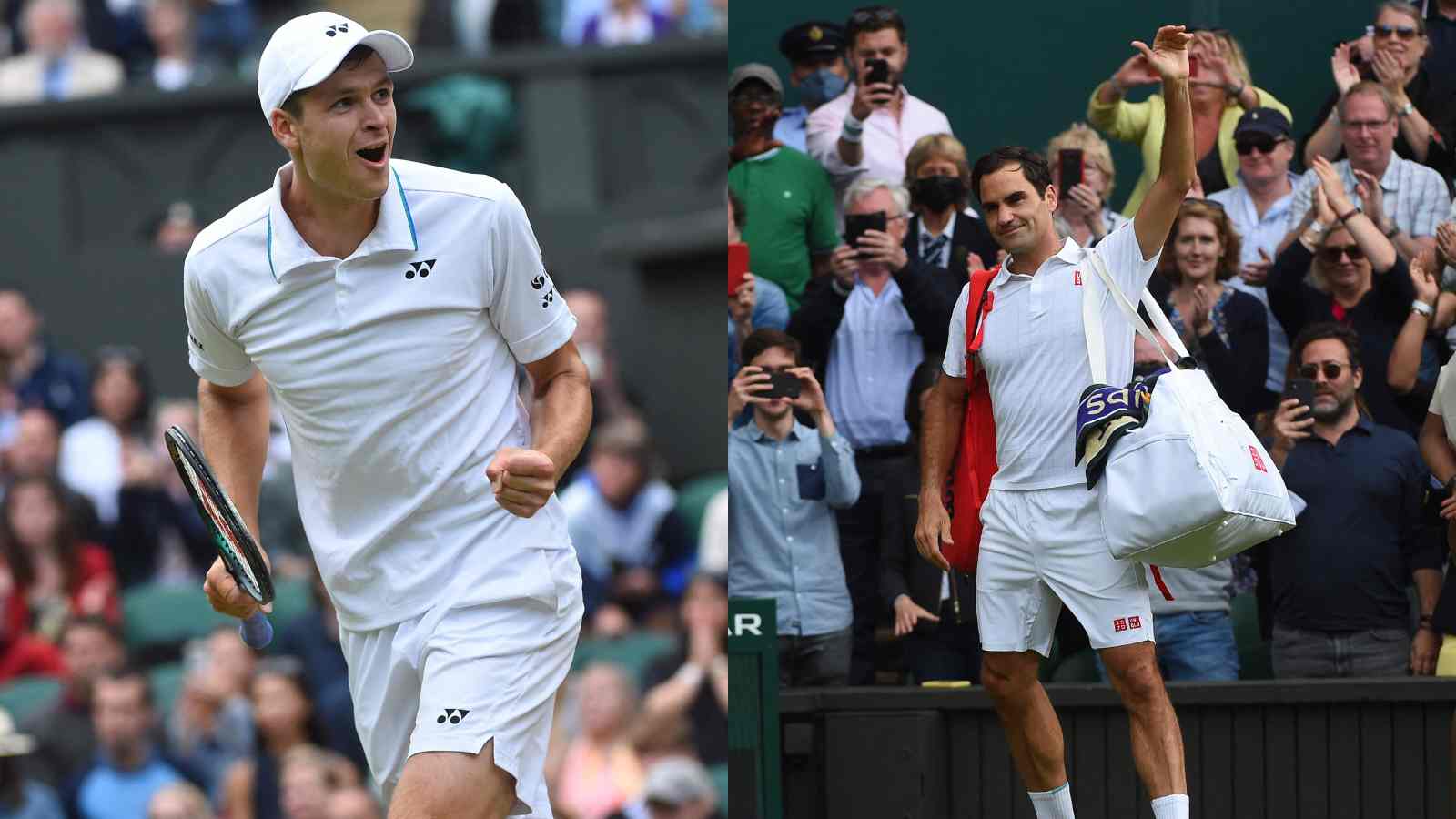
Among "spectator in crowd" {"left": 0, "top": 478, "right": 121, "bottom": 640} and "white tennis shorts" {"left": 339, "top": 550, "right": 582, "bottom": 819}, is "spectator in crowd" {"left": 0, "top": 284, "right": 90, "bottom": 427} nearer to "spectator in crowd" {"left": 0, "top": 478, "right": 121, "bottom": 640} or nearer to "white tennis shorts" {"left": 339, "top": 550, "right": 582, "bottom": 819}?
"spectator in crowd" {"left": 0, "top": 478, "right": 121, "bottom": 640}

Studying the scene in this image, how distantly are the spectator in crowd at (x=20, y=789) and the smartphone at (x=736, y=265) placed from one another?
525 centimetres

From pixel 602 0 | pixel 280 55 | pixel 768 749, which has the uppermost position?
pixel 602 0

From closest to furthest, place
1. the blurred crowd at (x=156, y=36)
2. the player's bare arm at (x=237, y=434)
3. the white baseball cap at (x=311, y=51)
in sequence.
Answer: the white baseball cap at (x=311, y=51) < the player's bare arm at (x=237, y=434) < the blurred crowd at (x=156, y=36)

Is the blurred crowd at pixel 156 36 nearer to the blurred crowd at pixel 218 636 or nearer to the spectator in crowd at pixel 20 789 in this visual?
the blurred crowd at pixel 218 636

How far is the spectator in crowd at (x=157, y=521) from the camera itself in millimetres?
11789

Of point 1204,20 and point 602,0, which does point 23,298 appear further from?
point 1204,20

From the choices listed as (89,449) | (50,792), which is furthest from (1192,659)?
(89,449)

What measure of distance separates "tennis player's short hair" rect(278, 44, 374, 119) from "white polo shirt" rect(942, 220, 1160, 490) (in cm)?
214

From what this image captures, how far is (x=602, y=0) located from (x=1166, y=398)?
8.74m

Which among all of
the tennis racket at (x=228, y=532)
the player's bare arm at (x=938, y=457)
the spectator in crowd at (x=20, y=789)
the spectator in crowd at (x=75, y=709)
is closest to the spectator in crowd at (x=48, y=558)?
the spectator in crowd at (x=75, y=709)

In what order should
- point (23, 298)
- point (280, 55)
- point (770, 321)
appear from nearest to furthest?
point (280, 55) → point (770, 321) → point (23, 298)

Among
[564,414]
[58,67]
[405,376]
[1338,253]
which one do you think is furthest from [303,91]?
[58,67]

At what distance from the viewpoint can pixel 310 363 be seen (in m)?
4.15

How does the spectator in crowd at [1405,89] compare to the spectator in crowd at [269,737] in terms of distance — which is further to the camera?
the spectator in crowd at [269,737]
